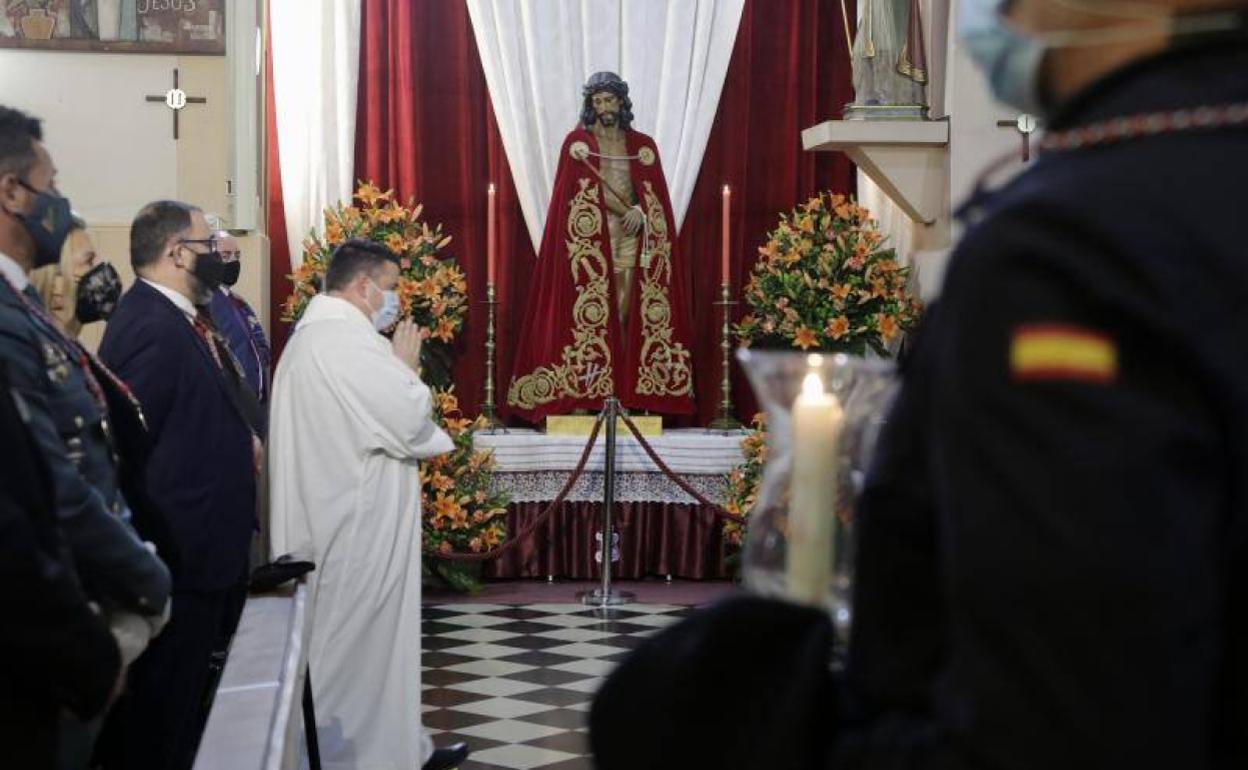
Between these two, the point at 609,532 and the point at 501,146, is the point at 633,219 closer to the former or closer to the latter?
the point at 501,146

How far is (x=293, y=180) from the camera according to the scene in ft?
37.2

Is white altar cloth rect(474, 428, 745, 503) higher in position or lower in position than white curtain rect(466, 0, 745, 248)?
→ lower

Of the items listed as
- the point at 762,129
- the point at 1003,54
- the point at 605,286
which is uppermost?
the point at 762,129

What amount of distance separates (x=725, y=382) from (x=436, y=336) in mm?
1864

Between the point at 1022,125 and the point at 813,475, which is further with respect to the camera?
the point at 1022,125

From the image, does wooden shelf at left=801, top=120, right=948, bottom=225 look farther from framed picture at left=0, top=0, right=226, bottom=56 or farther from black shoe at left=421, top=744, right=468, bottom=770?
black shoe at left=421, top=744, right=468, bottom=770

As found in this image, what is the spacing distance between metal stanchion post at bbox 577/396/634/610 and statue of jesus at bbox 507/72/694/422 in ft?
2.74

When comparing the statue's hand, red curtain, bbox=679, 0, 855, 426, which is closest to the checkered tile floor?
the statue's hand

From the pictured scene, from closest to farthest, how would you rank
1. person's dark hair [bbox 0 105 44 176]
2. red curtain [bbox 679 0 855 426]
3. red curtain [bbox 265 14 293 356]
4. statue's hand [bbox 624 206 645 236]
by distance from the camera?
person's dark hair [bbox 0 105 44 176] → statue's hand [bbox 624 206 645 236] → red curtain [bbox 265 14 293 356] → red curtain [bbox 679 0 855 426]

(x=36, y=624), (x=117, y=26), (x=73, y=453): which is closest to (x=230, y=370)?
(x=73, y=453)

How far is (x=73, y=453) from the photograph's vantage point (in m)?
3.29

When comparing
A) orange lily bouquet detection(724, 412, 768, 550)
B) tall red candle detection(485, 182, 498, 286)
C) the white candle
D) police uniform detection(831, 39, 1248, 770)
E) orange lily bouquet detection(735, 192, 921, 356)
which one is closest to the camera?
police uniform detection(831, 39, 1248, 770)

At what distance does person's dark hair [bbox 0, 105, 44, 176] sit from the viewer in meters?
3.40

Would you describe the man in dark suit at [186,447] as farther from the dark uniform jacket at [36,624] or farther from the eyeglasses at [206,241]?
the dark uniform jacket at [36,624]
